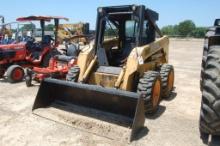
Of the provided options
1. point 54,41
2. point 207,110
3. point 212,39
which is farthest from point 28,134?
point 54,41

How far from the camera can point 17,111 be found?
18.9ft

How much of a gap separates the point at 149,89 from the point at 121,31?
231 centimetres

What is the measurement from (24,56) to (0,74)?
0.99m

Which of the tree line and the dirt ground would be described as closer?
the dirt ground

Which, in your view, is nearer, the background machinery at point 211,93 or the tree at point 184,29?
the background machinery at point 211,93

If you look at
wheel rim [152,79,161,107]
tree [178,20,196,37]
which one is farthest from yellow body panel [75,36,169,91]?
tree [178,20,196,37]

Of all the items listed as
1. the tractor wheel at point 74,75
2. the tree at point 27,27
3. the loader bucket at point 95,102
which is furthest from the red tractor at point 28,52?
the loader bucket at point 95,102

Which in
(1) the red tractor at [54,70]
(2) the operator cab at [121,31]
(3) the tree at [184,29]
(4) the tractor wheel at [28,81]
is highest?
(3) the tree at [184,29]

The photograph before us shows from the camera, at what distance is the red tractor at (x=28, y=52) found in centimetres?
924

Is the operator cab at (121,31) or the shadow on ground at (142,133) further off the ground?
the operator cab at (121,31)

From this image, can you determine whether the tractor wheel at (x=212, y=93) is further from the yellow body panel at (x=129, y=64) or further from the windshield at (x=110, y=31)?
the windshield at (x=110, y=31)

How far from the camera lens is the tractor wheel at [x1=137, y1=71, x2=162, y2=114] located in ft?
16.7

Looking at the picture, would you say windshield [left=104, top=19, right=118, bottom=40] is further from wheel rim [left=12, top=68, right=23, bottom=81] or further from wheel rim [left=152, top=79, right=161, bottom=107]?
wheel rim [left=12, top=68, right=23, bottom=81]

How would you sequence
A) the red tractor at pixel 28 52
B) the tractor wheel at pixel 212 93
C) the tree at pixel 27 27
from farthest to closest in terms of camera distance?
1. the tree at pixel 27 27
2. the red tractor at pixel 28 52
3. the tractor wheel at pixel 212 93
